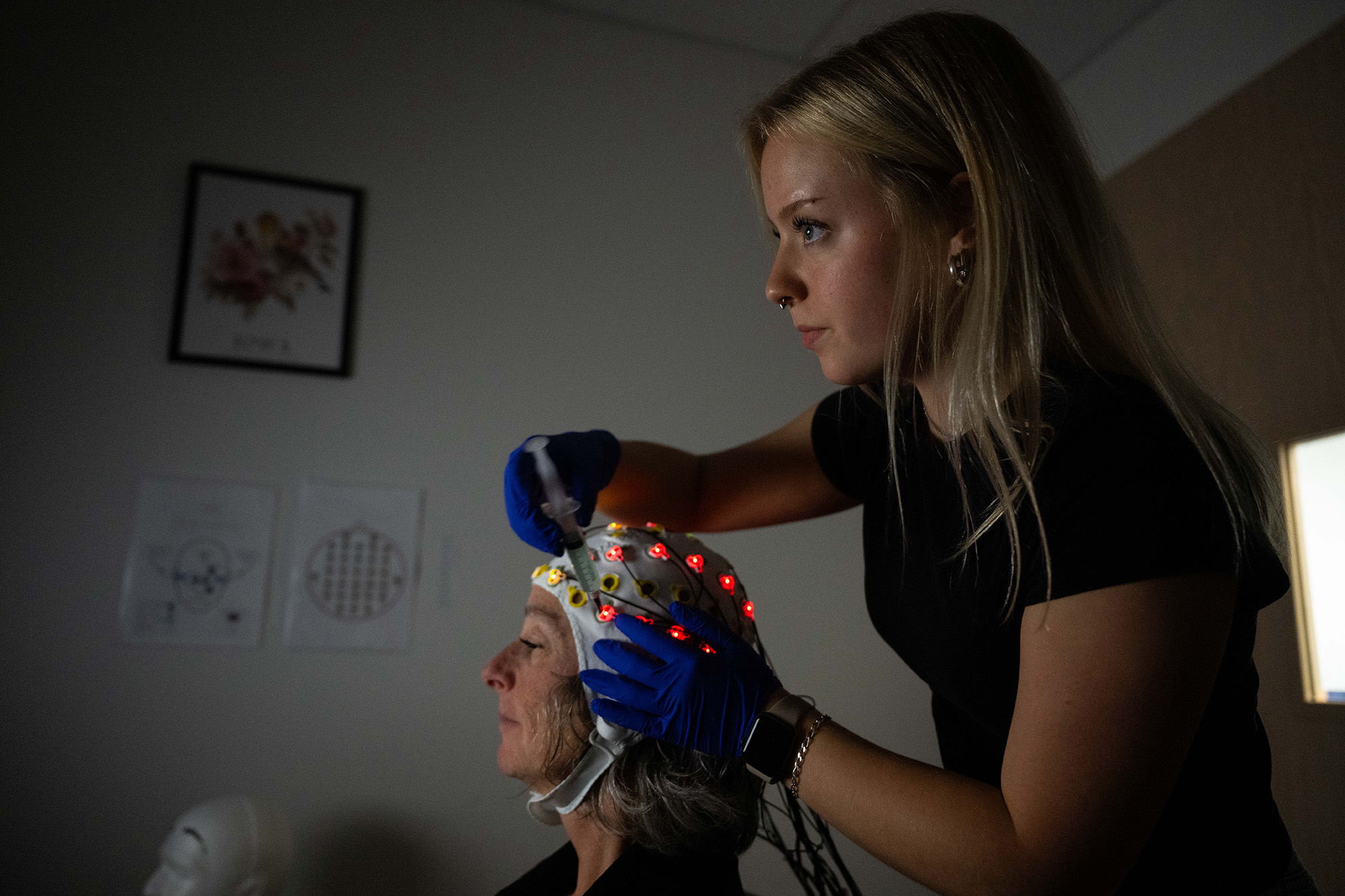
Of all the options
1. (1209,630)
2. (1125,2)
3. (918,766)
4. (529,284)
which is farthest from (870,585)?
(1125,2)

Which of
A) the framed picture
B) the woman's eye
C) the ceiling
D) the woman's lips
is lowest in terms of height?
the woman's lips

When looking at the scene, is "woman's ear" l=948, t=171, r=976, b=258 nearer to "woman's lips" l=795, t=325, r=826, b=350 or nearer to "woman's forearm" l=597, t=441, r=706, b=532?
"woman's lips" l=795, t=325, r=826, b=350

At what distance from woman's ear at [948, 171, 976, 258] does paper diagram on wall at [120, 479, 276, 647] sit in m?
1.84

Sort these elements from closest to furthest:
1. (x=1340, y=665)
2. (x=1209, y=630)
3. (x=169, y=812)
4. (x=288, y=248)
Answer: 1. (x=1209, y=630)
2. (x=1340, y=665)
3. (x=169, y=812)
4. (x=288, y=248)

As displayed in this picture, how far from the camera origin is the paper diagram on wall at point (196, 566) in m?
2.03

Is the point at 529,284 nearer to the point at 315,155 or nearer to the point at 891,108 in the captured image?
the point at 315,155

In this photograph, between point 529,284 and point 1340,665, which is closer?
point 1340,665

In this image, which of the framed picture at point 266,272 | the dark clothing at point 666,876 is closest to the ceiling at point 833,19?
the framed picture at point 266,272

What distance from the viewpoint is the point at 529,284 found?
8.01ft

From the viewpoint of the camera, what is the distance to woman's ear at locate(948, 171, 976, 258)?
93 centimetres

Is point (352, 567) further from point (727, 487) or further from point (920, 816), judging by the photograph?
point (920, 816)

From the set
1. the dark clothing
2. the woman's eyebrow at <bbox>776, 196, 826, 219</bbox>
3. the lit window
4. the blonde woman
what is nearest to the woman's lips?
the blonde woman

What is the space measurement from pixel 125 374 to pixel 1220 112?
2.74m

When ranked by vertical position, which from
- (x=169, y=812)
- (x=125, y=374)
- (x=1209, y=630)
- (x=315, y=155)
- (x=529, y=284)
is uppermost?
(x=315, y=155)
